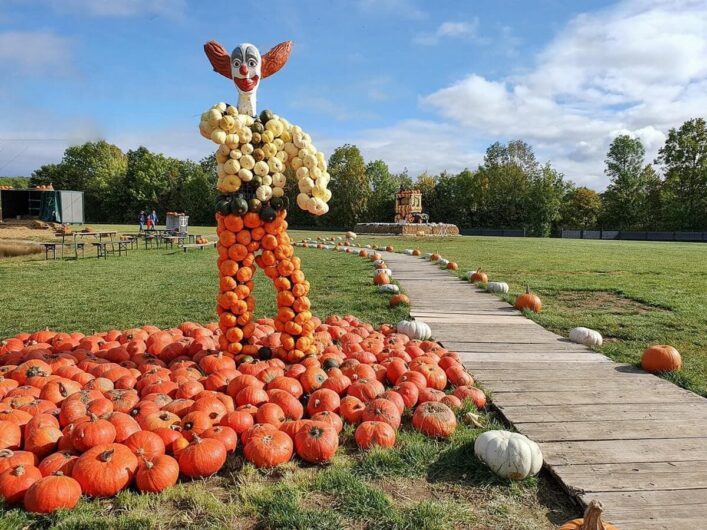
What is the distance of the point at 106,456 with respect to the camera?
2.72 m

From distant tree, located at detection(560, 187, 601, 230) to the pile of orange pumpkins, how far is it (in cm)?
5656

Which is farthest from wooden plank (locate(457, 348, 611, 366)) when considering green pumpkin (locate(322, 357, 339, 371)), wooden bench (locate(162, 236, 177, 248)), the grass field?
wooden bench (locate(162, 236, 177, 248))

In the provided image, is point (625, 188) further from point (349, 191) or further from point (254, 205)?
point (254, 205)

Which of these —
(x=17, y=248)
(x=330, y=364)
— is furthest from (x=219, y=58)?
(x=17, y=248)

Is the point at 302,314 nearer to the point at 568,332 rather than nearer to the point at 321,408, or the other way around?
the point at 321,408

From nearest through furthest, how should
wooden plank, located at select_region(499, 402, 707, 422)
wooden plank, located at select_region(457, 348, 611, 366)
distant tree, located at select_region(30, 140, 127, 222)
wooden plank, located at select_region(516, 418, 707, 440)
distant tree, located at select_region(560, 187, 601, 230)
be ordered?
wooden plank, located at select_region(516, 418, 707, 440) < wooden plank, located at select_region(499, 402, 707, 422) < wooden plank, located at select_region(457, 348, 611, 366) < distant tree, located at select_region(560, 187, 601, 230) < distant tree, located at select_region(30, 140, 127, 222)

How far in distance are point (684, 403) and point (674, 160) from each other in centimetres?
6039

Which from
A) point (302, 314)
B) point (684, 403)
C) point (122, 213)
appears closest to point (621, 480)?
point (684, 403)

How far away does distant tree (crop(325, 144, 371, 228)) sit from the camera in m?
55.8

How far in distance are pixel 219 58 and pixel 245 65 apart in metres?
0.33

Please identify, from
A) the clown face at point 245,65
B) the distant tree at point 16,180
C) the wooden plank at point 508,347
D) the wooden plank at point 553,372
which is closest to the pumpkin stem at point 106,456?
the wooden plank at point 553,372

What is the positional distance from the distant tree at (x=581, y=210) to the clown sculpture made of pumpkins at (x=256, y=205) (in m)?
56.6

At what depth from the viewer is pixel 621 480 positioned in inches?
109

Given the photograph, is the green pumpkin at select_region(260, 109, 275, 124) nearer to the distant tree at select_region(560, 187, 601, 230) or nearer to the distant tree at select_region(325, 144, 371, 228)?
the distant tree at select_region(325, 144, 371, 228)
